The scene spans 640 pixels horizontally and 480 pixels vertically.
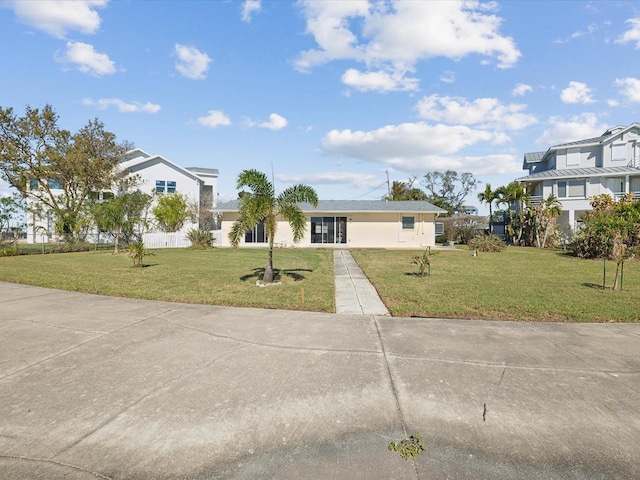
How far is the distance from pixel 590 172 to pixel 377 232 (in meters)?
16.9

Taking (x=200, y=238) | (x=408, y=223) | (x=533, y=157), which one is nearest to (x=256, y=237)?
(x=200, y=238)

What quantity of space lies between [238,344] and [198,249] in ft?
68.2

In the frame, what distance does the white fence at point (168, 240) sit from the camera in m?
26.8

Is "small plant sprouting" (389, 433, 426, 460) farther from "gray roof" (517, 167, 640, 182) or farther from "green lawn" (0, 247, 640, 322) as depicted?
"gray roof" (517, 167, 640, 182)

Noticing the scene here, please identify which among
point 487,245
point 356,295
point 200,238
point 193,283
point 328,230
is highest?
point 328,230

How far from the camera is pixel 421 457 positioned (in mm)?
2736

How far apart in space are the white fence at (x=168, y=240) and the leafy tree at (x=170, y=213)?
76.5 inches

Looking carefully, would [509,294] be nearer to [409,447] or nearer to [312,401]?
[312,401]

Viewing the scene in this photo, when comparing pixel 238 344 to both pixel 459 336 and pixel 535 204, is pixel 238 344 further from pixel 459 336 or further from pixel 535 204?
pixel 535 204

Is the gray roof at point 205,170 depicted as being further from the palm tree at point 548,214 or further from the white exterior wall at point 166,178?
the palm tree at point 548,214

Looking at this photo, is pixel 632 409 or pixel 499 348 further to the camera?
pixel 499 348

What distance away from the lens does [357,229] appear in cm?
2853

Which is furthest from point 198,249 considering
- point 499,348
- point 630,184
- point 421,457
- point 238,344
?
point 630,184

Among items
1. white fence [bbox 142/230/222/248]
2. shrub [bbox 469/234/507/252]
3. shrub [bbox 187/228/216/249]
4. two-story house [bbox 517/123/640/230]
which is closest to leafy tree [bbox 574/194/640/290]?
shrub [bbox 469/234/507/252]
